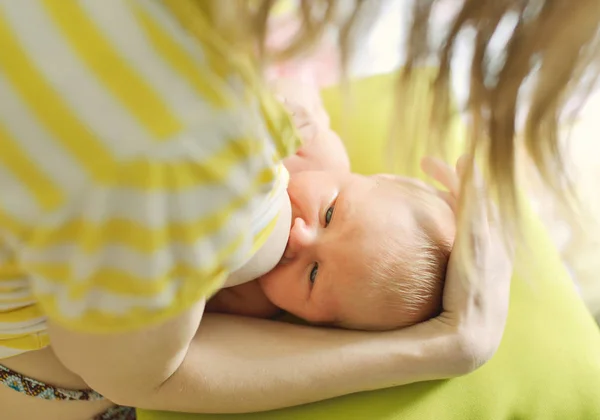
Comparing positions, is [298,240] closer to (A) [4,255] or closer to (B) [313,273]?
(B) [313,273]

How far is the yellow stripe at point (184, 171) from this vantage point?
0.33 metres

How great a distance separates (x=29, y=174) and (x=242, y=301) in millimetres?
488

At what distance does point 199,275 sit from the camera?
39 centimetres

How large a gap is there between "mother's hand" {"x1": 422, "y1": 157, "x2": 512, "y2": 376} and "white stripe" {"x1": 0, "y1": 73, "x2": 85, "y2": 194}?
1.43 ft

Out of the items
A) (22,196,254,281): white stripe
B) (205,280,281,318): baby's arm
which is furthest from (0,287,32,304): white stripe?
(205,280,281,318): baby's arm

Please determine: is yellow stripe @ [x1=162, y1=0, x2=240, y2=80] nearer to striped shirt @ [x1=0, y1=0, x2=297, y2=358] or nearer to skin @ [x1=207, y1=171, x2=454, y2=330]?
striped shirt @ [x1=0, y1=0, x2=297, y2=358]

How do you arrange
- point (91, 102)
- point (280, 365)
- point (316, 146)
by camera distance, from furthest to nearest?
point (316, 146), point (280, 365), point (91, 102)

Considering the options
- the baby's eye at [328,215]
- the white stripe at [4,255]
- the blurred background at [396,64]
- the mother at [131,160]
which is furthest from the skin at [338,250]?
the white stripe at [4,255]

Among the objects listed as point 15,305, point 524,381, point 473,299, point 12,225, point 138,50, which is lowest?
point 524,381

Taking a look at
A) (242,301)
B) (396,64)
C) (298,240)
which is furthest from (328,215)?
(396,64)

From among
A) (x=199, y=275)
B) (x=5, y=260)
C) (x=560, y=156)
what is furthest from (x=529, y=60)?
(x=5, y=260)

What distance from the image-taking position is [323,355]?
67 cm

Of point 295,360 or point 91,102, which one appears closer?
point 91,102

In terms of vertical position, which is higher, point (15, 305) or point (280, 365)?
point (15, 305)
